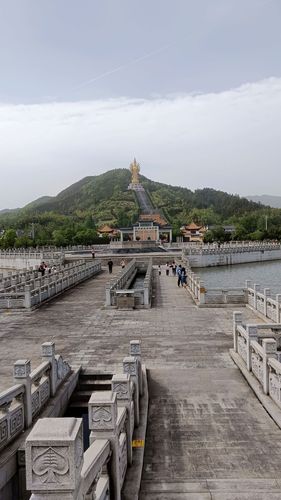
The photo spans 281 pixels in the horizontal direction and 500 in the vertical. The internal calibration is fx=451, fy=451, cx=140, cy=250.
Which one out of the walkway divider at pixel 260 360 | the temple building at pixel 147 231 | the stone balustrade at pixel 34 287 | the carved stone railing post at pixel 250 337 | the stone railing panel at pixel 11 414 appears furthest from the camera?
the temple building at pixel 147 231

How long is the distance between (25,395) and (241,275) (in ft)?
159

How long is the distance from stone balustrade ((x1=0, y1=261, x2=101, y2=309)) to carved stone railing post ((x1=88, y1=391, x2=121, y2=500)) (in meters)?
15.2

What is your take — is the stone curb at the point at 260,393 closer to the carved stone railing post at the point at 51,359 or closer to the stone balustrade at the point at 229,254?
the carved stone railing post at the point at 51,359

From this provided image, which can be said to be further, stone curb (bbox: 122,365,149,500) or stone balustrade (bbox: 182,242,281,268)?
stone balustrade (bbox: 182,242,281,268)

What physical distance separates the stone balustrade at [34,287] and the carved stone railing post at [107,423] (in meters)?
15.2

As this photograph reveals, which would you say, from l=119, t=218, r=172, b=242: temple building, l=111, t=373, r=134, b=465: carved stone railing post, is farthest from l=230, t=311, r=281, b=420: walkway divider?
l=119, t=218, r=172, b=242: temple building

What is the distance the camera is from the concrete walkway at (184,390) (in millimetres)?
5641

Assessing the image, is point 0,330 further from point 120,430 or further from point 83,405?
point 120,430

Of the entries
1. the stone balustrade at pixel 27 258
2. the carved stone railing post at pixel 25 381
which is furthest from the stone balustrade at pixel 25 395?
the stone balustrade at pixel 27 258

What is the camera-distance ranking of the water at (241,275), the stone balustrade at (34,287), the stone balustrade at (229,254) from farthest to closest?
the stone balustrade at (229,254), the water at (241,275), the stone balustrade at (34,287)

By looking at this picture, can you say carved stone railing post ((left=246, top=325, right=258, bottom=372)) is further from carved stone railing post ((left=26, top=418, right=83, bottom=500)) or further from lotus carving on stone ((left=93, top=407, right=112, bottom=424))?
carved stone railing post ((left=26, top=418, right=83, bottom=500))

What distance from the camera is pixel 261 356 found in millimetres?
8727

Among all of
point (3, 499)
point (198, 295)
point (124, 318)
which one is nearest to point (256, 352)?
point (3, 499)

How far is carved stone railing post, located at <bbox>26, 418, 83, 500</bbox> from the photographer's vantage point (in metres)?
2.97
